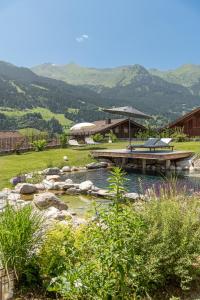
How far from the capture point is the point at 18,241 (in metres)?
4.38

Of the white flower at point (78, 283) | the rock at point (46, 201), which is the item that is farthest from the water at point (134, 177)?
the white flower at point (78, 283)

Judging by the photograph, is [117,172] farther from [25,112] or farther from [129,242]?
[25,112]

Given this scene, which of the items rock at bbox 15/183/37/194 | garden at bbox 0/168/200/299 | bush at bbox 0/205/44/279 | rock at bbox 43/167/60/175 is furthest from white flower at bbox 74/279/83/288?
rock at bbox 43/167/60/175

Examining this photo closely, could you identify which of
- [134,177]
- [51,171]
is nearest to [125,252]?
[134,177]

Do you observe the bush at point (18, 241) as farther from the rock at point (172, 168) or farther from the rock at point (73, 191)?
the rock at point (172, 168)

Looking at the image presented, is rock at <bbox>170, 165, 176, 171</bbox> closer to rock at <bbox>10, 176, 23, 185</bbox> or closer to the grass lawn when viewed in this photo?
the grass lawn

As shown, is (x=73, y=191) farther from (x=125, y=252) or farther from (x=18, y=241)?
(x=125, y=252)

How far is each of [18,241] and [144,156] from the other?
1880 centimetres

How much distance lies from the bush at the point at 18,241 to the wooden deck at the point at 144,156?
17827mm

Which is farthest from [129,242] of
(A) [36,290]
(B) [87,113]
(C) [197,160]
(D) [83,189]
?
(B) [87,113]

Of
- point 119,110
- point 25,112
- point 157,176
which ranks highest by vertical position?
point 25,112

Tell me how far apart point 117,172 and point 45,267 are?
1.60 m

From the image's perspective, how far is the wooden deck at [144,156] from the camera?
22156 millimetres

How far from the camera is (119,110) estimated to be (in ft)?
83.8
